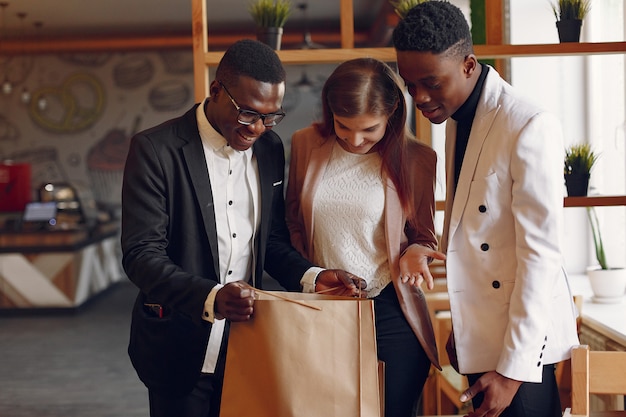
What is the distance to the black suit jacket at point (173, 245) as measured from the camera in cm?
173

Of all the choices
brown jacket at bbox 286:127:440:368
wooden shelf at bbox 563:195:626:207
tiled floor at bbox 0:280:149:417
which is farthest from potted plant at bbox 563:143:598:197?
tiled floor at bbox 0:280:149:417

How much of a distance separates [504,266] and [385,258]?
36 cm

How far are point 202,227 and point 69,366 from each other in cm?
461

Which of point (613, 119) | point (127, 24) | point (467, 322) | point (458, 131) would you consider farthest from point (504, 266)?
point (127, 24)

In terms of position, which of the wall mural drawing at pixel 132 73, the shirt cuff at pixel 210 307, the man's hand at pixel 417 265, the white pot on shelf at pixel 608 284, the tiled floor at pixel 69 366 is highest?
the wall mural drawing at pixel 132 73

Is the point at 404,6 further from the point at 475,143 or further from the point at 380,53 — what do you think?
the point at 475,143

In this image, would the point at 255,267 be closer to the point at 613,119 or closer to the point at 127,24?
the point at 613,119

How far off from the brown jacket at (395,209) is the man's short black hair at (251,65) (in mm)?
262

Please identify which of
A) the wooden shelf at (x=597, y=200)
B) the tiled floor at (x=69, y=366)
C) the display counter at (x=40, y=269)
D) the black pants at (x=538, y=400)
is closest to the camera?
the black pants at (x=538, y=400)

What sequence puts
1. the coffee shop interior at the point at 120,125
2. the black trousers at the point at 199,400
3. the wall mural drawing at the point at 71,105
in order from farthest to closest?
the wall mural drawing at the point at 71,105, the coffee shop interior at the point at 120,125, the black trousers at the point at 199,400

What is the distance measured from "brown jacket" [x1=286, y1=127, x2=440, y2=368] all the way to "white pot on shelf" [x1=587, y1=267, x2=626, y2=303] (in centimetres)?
183

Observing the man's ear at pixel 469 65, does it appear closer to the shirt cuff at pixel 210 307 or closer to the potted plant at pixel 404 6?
the shirt cuff at pixel 210 307

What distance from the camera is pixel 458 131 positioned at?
1.78 meters

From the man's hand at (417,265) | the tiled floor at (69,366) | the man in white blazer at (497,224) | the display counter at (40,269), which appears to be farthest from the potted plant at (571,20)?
the display counter at (40,269)
